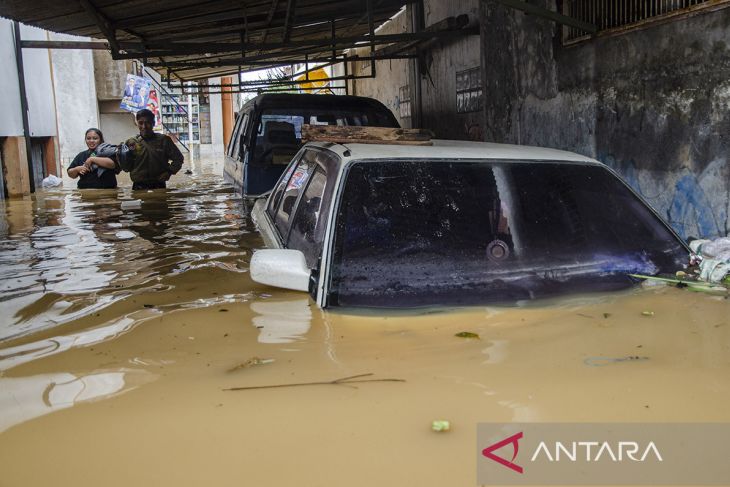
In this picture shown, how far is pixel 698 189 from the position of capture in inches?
189

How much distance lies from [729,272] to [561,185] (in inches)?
42.9

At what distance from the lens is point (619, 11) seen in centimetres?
548

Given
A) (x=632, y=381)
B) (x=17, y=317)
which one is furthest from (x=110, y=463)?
(x=17, y=317)

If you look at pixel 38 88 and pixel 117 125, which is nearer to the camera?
pixel 38 88

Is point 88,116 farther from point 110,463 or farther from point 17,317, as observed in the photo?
point 110,463

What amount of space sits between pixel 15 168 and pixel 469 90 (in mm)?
7369

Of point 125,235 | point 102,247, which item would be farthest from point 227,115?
point 102,247

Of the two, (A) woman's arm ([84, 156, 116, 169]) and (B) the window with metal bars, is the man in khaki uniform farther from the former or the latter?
(B) the window with metal bars

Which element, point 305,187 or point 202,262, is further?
point 202,262

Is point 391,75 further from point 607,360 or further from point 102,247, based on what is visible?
point 607,360

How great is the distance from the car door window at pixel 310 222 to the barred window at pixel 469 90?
19.9 feet

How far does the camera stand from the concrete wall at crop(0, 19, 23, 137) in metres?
10.3

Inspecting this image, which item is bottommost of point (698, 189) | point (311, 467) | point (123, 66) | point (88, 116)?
point (311, 467)

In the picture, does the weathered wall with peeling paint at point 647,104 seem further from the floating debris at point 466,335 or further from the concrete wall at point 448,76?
the floating debris at point 466,335
